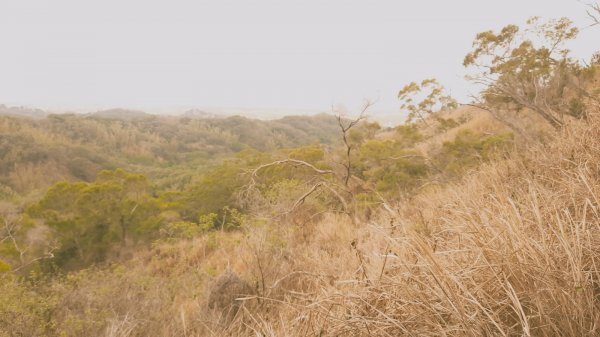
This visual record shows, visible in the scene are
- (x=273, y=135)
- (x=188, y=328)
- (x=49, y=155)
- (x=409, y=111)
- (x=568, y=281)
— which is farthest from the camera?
(x=273, y=135)

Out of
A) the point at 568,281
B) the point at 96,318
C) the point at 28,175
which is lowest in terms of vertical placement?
the point at 28,175

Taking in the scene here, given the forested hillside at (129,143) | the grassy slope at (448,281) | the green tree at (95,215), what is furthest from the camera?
the forested hillside at (129,143)

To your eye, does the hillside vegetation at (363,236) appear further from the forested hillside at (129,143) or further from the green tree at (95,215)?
the forested hillside at (129,143)

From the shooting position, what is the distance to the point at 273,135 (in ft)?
195

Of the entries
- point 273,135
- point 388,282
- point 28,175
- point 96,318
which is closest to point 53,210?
point 96,318

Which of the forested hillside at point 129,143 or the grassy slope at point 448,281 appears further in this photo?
the forested hillside at point 129,143

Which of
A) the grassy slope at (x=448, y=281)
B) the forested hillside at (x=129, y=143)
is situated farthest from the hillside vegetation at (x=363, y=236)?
the forested hillside at (x=129, y=143)

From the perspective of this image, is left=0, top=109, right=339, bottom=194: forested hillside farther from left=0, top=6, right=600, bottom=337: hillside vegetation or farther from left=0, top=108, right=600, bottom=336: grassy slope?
left=0, top=108, right=600, bottom=336: grassy slope

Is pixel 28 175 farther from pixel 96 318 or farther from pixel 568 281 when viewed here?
pixel 568 281

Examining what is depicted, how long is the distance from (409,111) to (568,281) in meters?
17.4

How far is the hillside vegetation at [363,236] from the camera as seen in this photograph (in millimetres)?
961

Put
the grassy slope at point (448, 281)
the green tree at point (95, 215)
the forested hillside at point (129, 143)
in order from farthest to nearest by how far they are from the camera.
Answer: the forested hillside at point (129, 143), the green tree at point (95, 215), the grassy slope at point (448, 281)

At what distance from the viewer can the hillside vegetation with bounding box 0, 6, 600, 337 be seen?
3.15 feet

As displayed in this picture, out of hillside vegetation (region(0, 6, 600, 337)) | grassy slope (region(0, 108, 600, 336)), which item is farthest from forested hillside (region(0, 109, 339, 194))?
grassy slope (region(0, 108, 600, 336))
